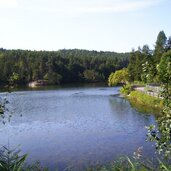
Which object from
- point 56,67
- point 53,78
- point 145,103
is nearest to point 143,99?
point 145,103

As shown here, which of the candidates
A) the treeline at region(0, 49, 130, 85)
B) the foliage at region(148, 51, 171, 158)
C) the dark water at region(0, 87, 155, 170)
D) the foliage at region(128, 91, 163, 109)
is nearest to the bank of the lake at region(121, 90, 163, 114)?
the foliage at region(128, 91, 163, 109)

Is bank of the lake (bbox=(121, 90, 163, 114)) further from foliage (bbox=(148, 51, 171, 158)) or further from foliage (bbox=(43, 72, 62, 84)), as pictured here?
foliage (bbox=(43, 72, 62, 84))

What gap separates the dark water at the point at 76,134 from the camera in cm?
2345

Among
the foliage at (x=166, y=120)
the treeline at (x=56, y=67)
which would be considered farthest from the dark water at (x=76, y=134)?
the treeline at (x=56, y=67)

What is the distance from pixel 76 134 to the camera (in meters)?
31.7

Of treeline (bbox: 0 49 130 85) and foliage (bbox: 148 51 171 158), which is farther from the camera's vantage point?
treeline (bbox: 0 49 130 85)

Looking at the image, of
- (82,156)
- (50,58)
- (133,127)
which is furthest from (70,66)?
(82,156)

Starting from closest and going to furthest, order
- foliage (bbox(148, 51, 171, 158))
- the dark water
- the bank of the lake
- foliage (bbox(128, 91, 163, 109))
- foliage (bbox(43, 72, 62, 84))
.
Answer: foliage (bbox(148, 51, 171, 158)) < the dark water < the bank of the lake < foliage (bbox(128, 91, 163, 109)) < foliage (bbox(43, 72, 62, 84))

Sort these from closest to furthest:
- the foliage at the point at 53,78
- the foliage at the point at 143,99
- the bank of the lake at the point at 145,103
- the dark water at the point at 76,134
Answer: the dark water at the point at 76,134 → the bank of the lake at the point at 145,103 → the foliage at the point at 143,99 → the foliage at the point at 53,78

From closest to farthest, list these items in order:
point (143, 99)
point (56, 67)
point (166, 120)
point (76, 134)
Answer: point (166, 120), point (76, 134), point (143, 99), point (56, 67)

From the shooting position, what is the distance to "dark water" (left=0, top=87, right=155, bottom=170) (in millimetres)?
23453

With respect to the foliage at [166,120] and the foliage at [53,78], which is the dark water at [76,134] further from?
the foliage at [53,78]

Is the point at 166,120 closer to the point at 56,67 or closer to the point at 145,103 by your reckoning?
the point at 145,103

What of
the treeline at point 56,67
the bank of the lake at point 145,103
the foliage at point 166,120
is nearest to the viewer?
the foliage at point 166,120
